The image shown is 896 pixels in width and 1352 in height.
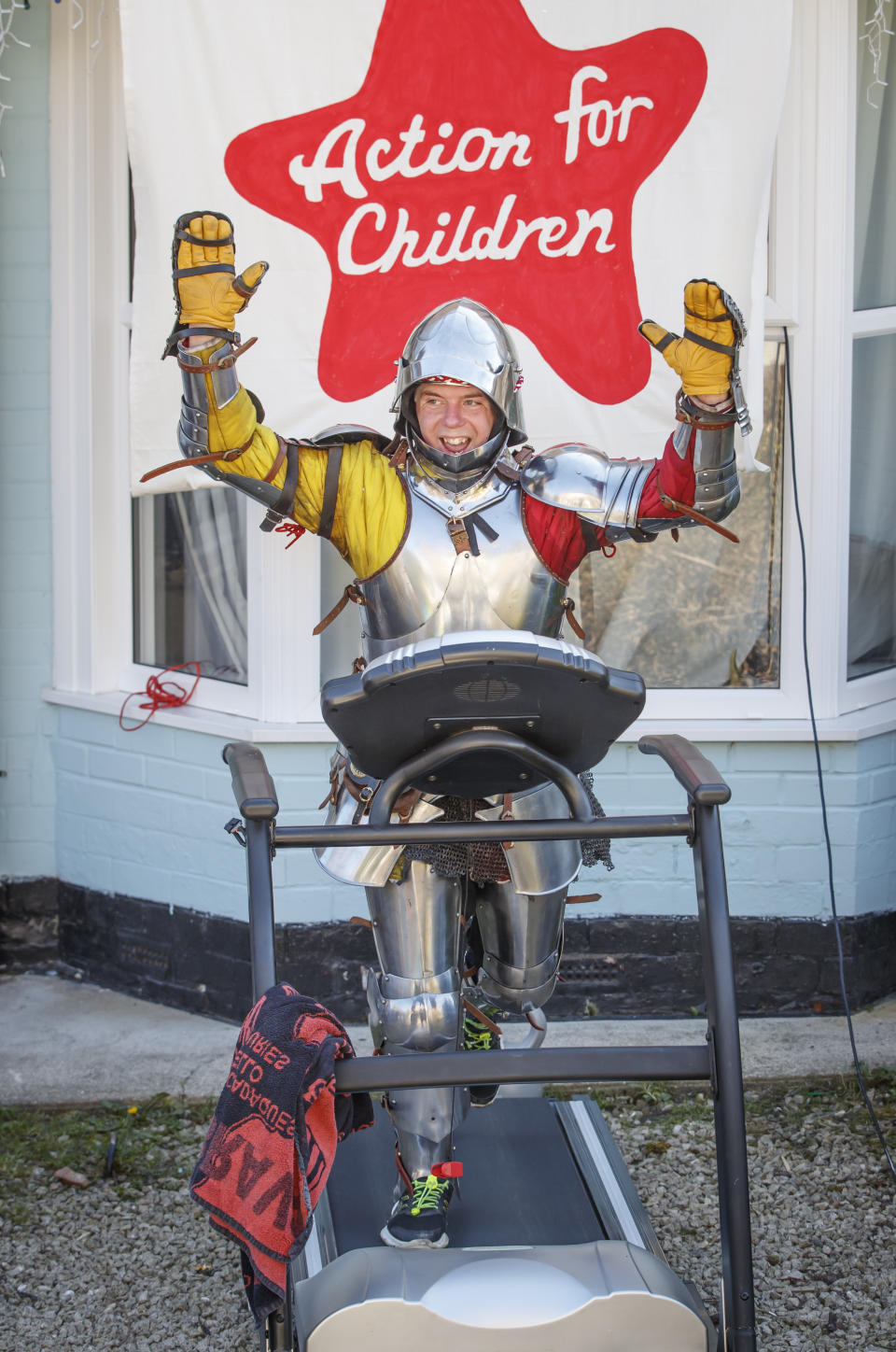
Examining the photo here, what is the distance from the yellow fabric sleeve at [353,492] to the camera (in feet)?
8.98

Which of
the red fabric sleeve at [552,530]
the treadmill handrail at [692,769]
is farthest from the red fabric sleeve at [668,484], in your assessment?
the treadmill handrail at [692,769]

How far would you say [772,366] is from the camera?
4195 millimetres

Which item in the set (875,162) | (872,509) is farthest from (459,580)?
(875,162)

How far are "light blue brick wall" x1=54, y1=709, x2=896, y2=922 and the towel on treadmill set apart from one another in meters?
2.09

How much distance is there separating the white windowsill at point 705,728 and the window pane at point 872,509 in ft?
0.70

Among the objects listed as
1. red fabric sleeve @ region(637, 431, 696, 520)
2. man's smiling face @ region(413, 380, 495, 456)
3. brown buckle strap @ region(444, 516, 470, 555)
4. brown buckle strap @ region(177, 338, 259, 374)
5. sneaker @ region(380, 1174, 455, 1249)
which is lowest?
sneaker @ region(380, 1174, 455, 1249)

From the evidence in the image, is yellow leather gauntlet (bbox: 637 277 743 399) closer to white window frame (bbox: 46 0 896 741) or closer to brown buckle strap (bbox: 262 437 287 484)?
brown buckle strap (bbox: 262 437 287 484)

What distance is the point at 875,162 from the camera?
4223 millimetres

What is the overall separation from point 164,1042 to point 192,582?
1423mm

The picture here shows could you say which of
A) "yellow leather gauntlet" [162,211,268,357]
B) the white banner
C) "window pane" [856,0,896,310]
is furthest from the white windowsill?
"yellow leather gauntlet" [162,211,268,357]

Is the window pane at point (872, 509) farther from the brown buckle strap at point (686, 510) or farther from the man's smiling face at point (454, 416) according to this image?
the man's smiling face at point (454, 416)

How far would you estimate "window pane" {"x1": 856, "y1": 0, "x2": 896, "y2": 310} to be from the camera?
415cm

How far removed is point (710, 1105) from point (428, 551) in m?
1.89

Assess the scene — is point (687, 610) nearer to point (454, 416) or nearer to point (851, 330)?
point (851, 330)
